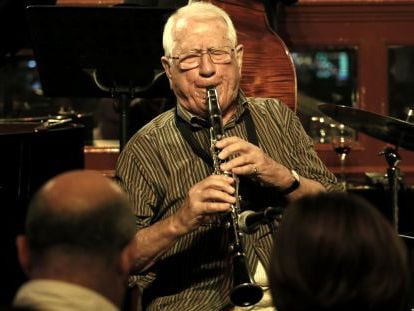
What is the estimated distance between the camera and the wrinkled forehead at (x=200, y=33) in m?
3.73

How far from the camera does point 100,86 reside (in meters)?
4.57

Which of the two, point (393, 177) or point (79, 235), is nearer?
point (79, 235)

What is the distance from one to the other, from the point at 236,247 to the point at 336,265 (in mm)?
1341

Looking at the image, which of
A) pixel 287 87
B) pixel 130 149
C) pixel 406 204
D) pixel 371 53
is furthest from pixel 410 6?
pixel 130 149

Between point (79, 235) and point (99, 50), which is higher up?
point (99, 50)

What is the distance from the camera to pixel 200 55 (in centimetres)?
372

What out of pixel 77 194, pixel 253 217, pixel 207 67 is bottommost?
pixel 253 217

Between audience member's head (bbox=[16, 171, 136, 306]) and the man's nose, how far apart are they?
5.42 ft

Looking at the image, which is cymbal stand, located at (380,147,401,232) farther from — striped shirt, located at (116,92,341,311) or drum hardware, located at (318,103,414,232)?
striped shirt, located at (116,92,341,311)

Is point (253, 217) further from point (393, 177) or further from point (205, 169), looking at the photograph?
point (393, 177)

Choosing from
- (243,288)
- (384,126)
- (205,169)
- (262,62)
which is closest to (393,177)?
(384,126)

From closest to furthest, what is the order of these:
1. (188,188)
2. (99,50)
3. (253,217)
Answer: (253,217), (188,188), (99,50)

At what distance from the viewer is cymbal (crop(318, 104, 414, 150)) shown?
14.8 feet

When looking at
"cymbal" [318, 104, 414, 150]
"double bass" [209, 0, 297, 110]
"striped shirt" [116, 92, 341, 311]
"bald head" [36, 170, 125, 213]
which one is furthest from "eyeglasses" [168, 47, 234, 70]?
"bald head" [36, 170, 125, 213]
